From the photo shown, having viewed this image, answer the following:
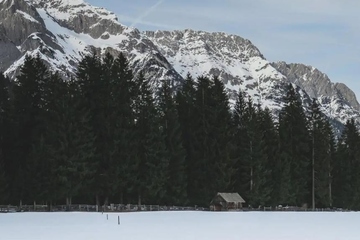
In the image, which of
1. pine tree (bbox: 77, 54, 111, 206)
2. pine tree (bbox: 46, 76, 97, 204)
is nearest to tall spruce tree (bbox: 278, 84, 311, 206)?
pine tree (bbox: 77, 54, 111, 206)

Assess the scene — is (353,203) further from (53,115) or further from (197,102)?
(53,115)

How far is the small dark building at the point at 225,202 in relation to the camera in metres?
68.3

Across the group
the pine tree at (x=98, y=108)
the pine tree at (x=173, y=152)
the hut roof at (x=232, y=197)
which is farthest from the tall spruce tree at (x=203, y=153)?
the pine tree at (x=98, y=108)

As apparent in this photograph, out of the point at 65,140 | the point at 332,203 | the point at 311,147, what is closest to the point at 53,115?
the point at 65,140

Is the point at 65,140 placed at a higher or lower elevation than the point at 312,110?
lower

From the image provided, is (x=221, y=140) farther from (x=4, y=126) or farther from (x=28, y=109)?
(x=4, y=126)

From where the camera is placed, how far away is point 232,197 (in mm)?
70000

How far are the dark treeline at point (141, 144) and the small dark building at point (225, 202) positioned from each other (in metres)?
→ 2.64

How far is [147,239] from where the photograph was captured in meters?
27.4

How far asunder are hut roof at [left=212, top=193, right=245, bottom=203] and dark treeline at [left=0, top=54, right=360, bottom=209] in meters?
2.06

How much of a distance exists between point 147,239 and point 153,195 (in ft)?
125

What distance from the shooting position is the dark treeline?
197 feet

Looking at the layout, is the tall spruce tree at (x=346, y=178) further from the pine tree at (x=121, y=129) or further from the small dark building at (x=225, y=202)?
the pine tree at (x=121, y=129)

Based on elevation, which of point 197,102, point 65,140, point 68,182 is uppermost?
point 197,102
